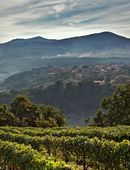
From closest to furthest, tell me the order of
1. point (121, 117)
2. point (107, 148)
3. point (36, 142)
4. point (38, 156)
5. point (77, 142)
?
1. point (38, 156)
2. point (107, 148)
3. point (77, 142)
4. point (36, 142)
5. point (121, 117)

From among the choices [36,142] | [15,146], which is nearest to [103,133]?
[36,142]

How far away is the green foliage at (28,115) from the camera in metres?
101

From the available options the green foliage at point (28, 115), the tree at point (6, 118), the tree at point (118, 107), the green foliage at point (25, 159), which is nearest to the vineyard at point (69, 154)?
the green foliage at point (25, 159)

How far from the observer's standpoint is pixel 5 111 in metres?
103

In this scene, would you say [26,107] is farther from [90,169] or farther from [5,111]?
[90,169]

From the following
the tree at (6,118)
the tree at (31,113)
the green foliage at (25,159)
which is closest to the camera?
the green foliage at (25,159)

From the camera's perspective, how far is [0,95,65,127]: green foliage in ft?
332

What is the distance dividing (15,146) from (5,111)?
233 ft

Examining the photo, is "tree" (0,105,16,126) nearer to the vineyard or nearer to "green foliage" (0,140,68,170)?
the vineyard

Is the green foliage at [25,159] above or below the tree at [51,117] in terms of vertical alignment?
above

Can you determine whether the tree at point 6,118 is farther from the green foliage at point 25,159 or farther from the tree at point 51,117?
the green foliage at point 25,159

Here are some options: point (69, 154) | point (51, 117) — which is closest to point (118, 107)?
point (51, 117)

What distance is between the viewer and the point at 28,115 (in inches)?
4279

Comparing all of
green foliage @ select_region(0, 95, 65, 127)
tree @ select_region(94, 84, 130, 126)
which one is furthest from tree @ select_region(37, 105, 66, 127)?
tree @ select_region(94, 84, 130, 126)
